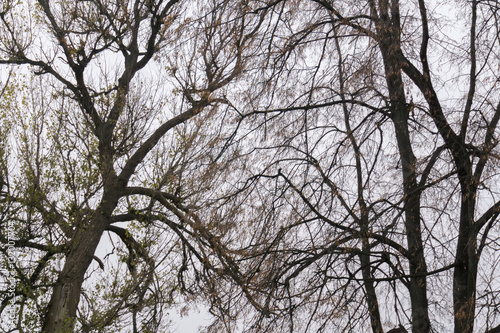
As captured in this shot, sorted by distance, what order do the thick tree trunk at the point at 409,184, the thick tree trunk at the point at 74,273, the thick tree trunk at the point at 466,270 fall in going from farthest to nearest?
the thick tree trunk at the point at 74,273
the thick tree trunk at the point at 409,184
the thick tree trunk at the point at 466,270

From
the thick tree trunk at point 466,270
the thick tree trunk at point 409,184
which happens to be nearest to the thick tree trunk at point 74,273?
the thick tree trunk at point 409,184

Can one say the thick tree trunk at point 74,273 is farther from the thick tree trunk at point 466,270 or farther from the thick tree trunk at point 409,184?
the thick tree trunk at point 466,270

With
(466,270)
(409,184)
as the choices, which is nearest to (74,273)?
(409,184)

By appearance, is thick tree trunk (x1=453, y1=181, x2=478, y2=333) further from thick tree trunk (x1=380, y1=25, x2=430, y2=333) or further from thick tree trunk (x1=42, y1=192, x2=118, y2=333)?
thick tree trunk (x1=42, y1=192, x2=118, y2=333)

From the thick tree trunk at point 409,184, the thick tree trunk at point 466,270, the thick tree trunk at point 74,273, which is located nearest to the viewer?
the thick tree trunk at point 466,270

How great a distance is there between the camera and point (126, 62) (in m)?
12.2

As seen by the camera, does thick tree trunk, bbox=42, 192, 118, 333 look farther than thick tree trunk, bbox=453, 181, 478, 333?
Yes

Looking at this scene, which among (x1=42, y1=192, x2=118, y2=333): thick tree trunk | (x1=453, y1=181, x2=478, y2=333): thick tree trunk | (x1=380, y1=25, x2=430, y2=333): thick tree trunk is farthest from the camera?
(x1=42, y1=192, x2=118, y2=333): thick tree trunk

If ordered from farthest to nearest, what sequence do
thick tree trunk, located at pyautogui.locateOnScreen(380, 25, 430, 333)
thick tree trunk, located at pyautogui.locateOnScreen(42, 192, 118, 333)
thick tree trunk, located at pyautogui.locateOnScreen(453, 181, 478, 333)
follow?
thick tree trunk, located at pyautogui.locateOnScreen(42, 192, 118, 333)
thick tree trunk, located at pyautogui.locateOnScreen(380, 25, 430, 333)
thick tree trunk, located at pyautogui.locateOnScreen(453, 181, 478, 333)

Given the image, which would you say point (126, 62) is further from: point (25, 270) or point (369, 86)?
point (369, 86)

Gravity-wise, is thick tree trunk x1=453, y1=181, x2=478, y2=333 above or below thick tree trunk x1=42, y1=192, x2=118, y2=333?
below

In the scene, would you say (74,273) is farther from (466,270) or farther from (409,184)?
(466,270)

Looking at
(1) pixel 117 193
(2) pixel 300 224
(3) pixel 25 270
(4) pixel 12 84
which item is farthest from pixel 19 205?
(2) pixel 300 224

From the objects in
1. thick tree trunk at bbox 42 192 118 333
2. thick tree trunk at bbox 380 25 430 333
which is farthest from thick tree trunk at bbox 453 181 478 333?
thick tree trunk at bbox 42 192 118 333
